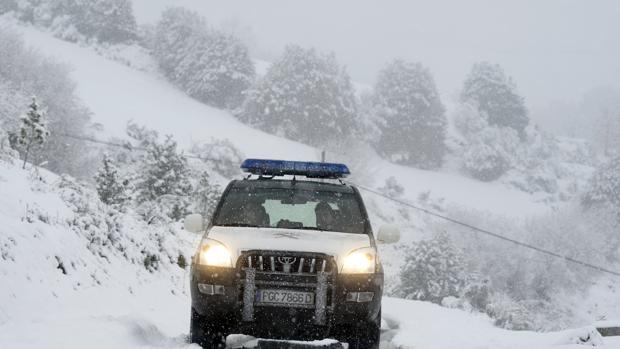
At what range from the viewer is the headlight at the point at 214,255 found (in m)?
5.91

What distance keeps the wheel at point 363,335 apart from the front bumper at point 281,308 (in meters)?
0.21

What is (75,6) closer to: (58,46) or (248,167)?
(58,46)

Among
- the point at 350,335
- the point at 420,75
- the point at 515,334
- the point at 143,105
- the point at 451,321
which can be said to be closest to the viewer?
the point at 350,335

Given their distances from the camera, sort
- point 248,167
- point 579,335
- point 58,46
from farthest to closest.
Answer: point 58,46 → point 579,335 → point 248,167

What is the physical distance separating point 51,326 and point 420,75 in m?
67.0

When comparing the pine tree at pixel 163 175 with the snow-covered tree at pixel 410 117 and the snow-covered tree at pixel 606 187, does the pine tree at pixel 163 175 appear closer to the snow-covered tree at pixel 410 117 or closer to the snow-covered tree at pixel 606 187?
the snow-covered tree at pixel 410 117

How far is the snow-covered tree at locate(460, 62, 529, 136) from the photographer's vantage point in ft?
255

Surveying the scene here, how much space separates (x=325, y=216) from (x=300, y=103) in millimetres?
52628

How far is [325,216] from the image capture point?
6.99m

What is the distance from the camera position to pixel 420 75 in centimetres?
7050

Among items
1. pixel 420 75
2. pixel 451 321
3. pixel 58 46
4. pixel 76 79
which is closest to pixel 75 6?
pixel 58 46

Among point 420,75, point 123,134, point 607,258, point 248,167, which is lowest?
point 607,258

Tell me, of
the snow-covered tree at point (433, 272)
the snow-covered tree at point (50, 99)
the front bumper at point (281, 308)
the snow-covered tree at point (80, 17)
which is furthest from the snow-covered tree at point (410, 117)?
the front bumper at point (281, 308)

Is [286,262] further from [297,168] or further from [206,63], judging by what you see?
[206,63]
